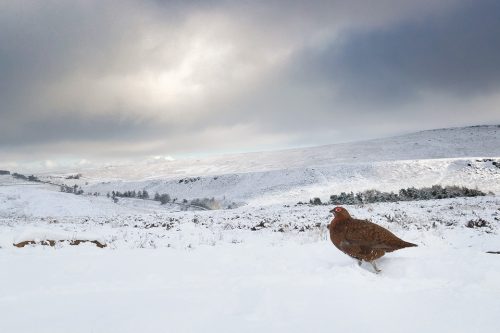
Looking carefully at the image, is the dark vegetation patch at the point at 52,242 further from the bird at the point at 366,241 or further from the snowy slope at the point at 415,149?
the snowy slope at the point at 415,149

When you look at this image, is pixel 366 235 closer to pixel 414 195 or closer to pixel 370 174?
pixel 414 195

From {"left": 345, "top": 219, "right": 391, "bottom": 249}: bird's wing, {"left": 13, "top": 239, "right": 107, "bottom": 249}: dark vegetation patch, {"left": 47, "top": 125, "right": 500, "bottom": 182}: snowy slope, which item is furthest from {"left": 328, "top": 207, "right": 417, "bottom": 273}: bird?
{"left": 47, "top": 125, "right": 500, "bottom": 182}: snowy slope

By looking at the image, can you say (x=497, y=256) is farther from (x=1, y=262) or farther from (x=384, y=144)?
(x=384, y=144)

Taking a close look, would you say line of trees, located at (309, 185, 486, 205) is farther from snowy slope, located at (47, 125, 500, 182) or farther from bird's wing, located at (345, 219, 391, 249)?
snowy slope, located at (47, 125, 500, 182)

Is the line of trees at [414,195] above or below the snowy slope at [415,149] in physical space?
below

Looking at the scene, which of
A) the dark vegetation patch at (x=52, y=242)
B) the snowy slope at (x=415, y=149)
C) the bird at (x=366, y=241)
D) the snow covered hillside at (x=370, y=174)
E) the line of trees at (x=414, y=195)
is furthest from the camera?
the snowy slope at (x=415, y=149)

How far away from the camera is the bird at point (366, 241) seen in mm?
5289

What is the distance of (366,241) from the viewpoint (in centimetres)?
531

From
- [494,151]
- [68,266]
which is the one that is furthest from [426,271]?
[494,151]

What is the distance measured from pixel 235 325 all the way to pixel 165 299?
981 mm

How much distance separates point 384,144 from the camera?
306ft

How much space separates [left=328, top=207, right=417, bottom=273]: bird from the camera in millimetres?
5289

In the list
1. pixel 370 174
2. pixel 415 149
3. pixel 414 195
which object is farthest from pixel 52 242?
pixel 415 149

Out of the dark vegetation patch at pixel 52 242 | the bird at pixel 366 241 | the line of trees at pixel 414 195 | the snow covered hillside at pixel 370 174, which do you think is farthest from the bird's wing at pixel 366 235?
the snow covered hillside at pixel 370 174
